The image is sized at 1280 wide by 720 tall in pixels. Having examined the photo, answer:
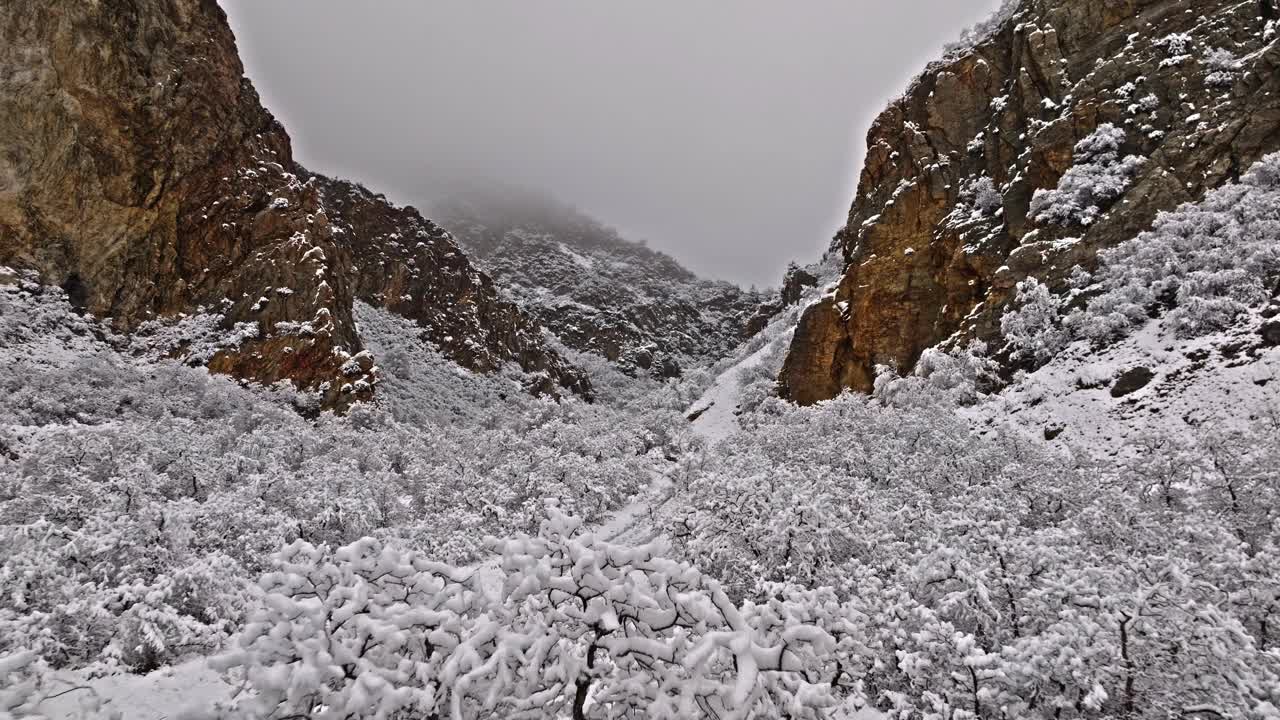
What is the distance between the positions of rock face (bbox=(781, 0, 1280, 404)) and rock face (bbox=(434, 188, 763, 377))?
2728 inches

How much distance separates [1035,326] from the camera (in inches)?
966

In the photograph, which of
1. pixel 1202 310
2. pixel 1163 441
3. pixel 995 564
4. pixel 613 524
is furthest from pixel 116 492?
pixel 1202 310

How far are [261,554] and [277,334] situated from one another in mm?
26868

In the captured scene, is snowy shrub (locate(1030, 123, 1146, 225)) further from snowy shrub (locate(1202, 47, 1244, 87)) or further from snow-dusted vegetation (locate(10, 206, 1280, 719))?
snow-dusted vegetation (locate(10, 206, 1280, 719))

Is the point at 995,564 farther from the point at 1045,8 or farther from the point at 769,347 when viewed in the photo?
the point at 769,347

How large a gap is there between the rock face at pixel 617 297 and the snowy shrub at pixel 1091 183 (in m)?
79.9

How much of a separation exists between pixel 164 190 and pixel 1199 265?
49361 millimetres

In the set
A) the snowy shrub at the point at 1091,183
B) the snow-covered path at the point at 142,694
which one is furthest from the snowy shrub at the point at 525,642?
the snowy shrub at the point at 1091,183

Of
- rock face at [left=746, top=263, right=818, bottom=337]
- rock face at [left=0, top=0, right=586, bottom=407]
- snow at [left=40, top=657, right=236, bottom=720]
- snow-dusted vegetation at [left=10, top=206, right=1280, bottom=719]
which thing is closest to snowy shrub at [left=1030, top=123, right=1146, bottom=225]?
snow-dusted vegetation at [left=10, top=206, right=1280, bottom=719]

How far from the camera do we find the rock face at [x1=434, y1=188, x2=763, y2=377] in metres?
111

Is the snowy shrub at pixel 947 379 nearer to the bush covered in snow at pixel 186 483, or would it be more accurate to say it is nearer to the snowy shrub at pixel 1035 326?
the snowy shrub at pixel 1035 326

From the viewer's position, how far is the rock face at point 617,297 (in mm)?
110750

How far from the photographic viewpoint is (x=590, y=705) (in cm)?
420

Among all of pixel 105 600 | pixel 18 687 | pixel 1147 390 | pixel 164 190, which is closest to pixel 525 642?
pixel 18 687
